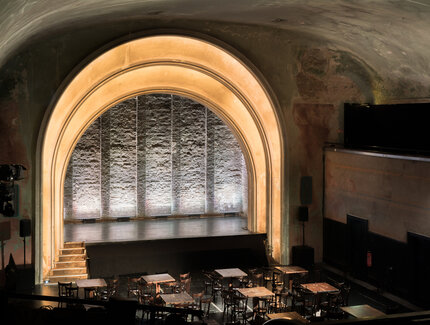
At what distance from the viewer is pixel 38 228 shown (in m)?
16.1

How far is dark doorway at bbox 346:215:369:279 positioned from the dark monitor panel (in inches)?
93.3

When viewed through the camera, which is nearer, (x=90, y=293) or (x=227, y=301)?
(x=227, y=301)

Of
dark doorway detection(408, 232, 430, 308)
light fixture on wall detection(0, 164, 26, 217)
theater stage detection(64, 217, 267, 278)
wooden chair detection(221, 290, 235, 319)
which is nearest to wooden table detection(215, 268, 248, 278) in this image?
wooden chair detection(221, 290, 235, 319)

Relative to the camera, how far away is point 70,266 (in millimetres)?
17625

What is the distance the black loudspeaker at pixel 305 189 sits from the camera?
18422 mm

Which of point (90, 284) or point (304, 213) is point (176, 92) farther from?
point (90, 284)

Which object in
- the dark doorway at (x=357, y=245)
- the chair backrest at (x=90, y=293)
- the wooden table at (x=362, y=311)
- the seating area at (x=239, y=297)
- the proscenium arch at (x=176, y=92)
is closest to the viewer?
the wooden table at (x=362, y=311)

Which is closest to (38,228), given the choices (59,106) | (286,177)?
(59,106)

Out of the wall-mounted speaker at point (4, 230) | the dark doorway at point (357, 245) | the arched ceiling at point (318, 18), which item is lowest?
the dark doorway at point (357, 245)

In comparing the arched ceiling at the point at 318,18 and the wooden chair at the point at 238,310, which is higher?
the arched ceiling at the point at 318,18

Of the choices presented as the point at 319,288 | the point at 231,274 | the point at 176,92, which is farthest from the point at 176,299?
the point at 176,92

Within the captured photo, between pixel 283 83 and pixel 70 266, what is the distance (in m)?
9.07

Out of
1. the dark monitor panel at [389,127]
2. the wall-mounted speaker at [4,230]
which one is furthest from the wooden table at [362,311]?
the wall-mounted speaker at [4,230]

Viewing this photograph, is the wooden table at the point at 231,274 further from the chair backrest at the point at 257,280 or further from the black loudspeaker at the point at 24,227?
the black loudspeaker at the point at 24,227
